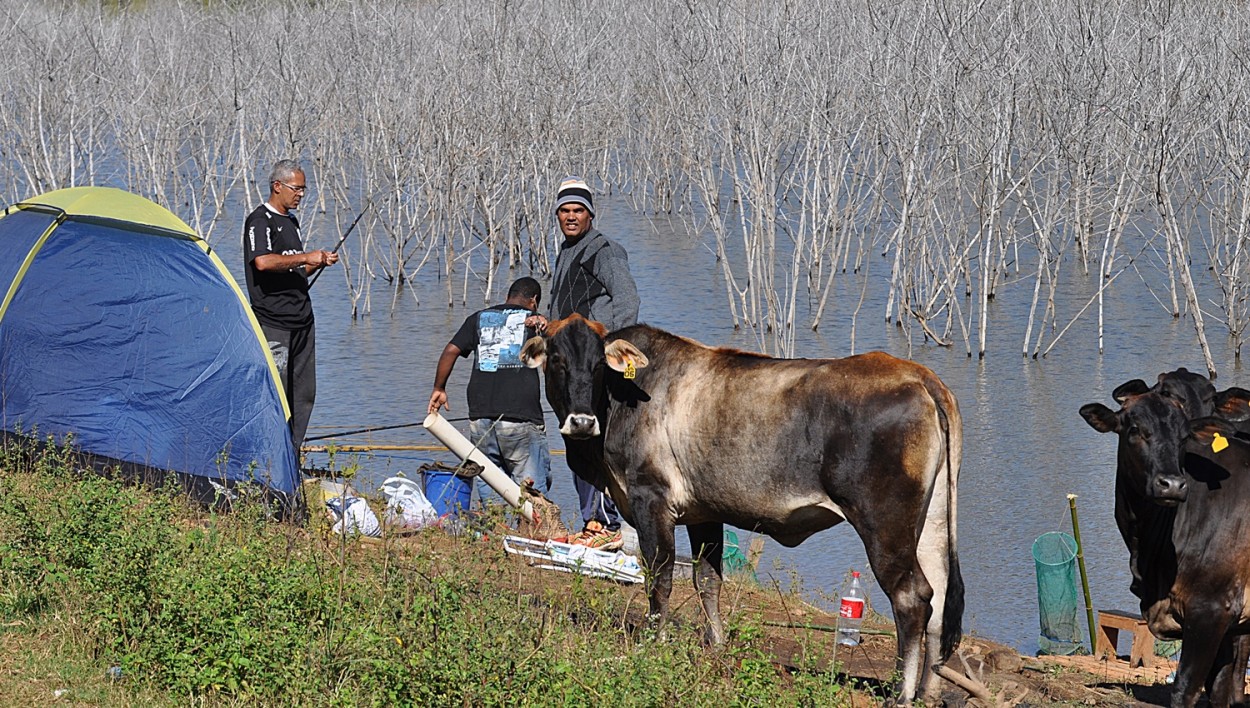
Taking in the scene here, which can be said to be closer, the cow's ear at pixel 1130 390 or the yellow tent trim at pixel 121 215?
the cow's ear at pixel 1130 390

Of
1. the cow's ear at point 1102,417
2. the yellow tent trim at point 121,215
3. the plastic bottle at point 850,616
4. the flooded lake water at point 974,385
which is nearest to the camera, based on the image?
the cow's ear at point 1102,417

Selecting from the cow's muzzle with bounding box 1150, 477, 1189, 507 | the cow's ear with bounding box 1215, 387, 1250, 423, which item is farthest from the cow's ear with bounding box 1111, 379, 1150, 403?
the cow's muzzle with bounding box 1150, 477, 1189, 507

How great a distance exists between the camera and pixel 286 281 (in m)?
8.62

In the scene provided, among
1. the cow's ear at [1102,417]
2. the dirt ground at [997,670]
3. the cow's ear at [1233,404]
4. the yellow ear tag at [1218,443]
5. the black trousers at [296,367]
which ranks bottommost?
the dirt ground at [997,670]

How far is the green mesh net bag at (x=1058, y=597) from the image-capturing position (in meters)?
8.23

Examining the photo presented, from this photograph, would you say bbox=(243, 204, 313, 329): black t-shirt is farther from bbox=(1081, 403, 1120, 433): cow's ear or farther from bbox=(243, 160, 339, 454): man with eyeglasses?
bbox=(1081, 403, 1120, 433): cow's ear

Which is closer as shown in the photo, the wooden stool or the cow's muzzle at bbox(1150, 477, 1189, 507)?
the cow's muzzle at bbox(1150, 477, 1189, 507)

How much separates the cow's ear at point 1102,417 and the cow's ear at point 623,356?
1.85 metres

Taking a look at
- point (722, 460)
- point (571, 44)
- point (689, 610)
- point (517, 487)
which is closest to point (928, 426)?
point (722, 460)

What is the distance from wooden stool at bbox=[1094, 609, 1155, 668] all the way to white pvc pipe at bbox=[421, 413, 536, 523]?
2966mm

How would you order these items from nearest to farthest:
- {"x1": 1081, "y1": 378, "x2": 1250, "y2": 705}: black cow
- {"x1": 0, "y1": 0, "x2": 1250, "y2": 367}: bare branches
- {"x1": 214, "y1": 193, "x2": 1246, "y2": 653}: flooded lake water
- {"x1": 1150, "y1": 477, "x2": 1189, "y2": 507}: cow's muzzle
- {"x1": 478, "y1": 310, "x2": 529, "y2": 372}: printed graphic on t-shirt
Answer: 1. {"x1": 1150, "y1": 477, "x2": 1189, "y2": 507}: cow's muzzle
2. {"x1": 1081, "y1": 378, "x2": 1250, "y2": 705}: black cow
3. {"x1": 478, "y1": 310, "x2": 529, "y2": 372}: printed graphic on t-shirt
4. {"x1": 214, "y1": 193, "x2": 1246, "y2": 653}: flooded lake water
5. {"x1": 0, "y1": 0, "x2": 1250, "y2": 367}: bare branches

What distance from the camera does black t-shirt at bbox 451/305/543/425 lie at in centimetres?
836

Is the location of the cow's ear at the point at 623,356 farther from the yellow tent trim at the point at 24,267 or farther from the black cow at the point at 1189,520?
the yellow tent trim at the point at 24,267

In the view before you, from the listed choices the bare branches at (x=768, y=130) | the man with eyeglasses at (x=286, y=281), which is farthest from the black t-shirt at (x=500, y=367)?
the bare branches at (x=768, y=130)
